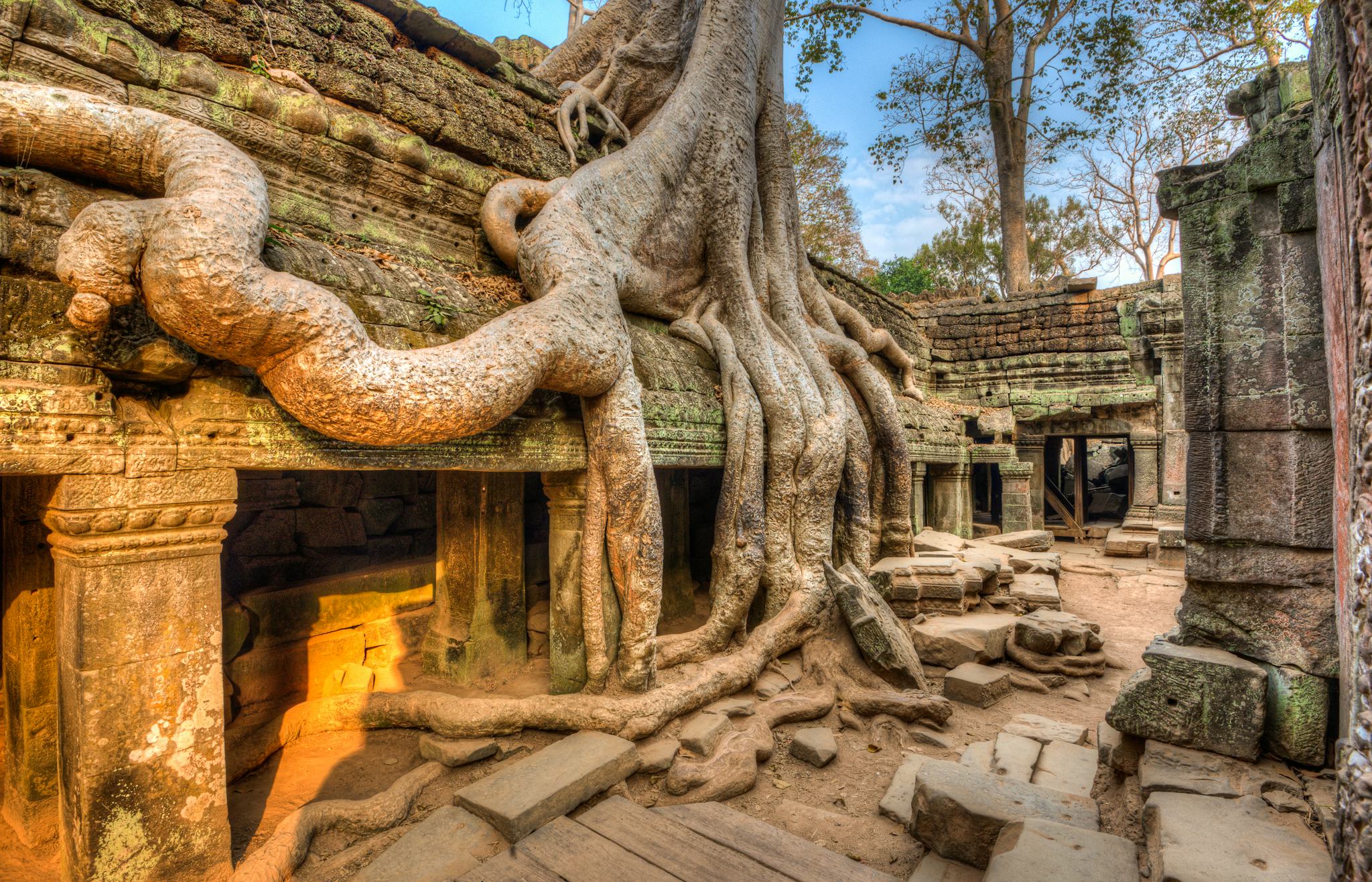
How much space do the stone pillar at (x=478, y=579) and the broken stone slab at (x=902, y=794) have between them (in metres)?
2.46

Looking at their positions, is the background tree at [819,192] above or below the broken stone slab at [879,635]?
above

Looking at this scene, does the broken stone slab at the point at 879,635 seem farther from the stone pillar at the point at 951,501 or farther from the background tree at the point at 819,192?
the background tree at the point at 819,192

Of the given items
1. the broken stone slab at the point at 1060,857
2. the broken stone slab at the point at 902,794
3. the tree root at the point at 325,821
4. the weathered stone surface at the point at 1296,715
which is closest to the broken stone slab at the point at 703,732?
the broken stone slab at the point at 902,794

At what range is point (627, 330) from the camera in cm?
391

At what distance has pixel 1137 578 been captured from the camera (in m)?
7.78

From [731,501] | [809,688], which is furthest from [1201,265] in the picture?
[809,688]

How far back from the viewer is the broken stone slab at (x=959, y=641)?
4.93 metres

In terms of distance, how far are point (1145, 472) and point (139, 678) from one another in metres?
11.9

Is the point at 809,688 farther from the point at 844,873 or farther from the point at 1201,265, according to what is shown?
the point at 1201,265

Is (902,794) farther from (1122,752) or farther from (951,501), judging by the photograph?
(951,501)

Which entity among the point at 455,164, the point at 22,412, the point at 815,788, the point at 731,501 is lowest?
the point at 815,788

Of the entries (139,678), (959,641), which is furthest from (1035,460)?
(139,678)

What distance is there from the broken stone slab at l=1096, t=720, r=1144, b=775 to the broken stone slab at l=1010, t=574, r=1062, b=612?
3234 millimetres

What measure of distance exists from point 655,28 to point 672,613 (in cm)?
561
